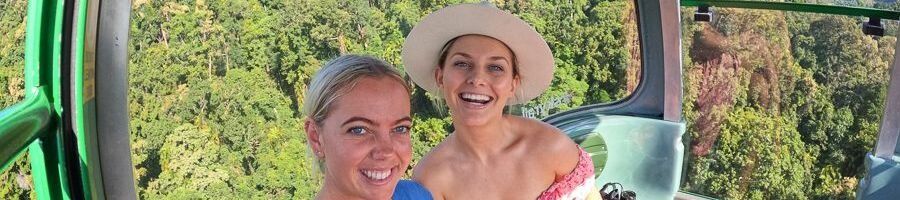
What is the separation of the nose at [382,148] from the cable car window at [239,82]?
50.2 ft

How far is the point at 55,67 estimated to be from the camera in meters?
1.56

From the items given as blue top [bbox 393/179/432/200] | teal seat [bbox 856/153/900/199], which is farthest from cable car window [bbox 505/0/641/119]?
blue top [bbox 393/179/432/200]

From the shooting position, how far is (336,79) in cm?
142

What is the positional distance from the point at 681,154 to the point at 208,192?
50.7ft

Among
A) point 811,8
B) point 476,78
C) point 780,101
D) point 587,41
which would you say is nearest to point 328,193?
point 476,78

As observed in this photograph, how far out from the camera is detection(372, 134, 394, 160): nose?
4.63 ft

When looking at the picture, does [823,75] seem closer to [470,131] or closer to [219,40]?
[219,40]

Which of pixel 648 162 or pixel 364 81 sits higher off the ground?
pixel 364 81

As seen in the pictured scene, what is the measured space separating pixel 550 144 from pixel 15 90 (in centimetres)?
119

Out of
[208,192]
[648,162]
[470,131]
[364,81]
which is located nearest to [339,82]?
[364,81]

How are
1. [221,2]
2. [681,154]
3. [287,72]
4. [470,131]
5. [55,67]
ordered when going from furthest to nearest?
1. [221,2]
2. [287,72]
3. [681,154]
4. [470,131]
5. [55,67]

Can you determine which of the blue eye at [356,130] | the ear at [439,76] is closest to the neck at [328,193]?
the blue eye at [356,130]

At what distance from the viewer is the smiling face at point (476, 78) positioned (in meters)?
2.05

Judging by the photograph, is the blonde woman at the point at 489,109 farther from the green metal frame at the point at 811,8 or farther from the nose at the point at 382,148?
the green metal frame at the point at 811,8
